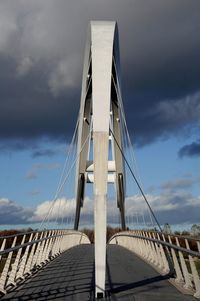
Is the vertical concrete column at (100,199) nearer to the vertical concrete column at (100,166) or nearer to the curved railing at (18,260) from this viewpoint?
the vertical concrete column at (100,166)

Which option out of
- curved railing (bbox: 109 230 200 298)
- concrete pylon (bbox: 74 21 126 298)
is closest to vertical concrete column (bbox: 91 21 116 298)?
concrete pylon (bbox: 74 21 126 298)

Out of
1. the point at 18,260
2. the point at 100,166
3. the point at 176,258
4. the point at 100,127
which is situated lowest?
the point at 18,260

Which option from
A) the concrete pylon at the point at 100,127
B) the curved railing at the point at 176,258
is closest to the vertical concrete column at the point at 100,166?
the concrete pylon at the point at 100,127

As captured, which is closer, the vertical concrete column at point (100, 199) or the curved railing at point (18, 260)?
the curved railing at point (18, 260)

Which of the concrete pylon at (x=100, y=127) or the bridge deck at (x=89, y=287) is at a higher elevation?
the concrete pylon at (x=100, y=127)

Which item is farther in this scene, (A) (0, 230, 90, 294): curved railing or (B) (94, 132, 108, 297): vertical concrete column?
(B) (94, 132, 108, 297): vertical concrete column

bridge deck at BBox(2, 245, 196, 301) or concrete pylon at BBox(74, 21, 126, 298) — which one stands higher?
concrete pylon at BBox(74, 21, 126, 298)

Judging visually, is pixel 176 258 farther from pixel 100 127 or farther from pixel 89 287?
pixel 100 127

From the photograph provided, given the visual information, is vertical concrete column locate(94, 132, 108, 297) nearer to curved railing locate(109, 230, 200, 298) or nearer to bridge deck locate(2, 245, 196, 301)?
bridge deck locate(2, 245, 196, 301)

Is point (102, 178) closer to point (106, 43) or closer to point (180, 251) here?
point (180, 251)

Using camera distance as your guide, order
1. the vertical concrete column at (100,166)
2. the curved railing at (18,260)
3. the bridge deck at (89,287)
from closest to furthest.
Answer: the bridge deck at (89,287)
the curved railing at (18,260)
the vertical concrete column at (100,166)

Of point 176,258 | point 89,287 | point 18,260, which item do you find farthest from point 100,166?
point 176,258

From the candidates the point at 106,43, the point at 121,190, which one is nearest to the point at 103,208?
the point at 106,43

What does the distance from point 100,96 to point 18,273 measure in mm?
4704
